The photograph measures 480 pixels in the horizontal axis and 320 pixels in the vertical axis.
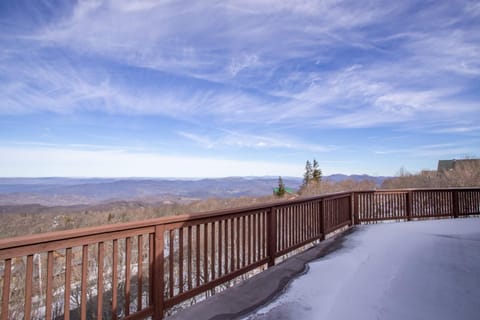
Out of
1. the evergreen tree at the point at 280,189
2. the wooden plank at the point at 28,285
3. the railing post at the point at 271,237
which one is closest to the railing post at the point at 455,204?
the railing post at the point at 271,237

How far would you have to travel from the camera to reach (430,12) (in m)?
6.96

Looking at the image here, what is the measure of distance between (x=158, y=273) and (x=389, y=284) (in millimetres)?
2540

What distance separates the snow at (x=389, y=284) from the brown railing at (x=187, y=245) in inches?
26.4

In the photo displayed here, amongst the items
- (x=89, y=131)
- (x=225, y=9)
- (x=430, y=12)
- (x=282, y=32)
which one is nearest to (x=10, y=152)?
(x=89, y=131)

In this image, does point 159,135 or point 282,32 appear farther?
point 159,135

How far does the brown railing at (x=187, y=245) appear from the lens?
67.5 inches

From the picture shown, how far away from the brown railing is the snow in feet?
2.20

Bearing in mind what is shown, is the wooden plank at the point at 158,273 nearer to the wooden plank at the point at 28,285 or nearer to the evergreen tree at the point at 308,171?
the wooden plank at the point at 28,285

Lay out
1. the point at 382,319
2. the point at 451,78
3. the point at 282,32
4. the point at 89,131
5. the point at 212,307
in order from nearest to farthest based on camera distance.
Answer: the point at 382,319
the point at 212,307
the point at 282,32
the point at 451,78
the point at 89,131

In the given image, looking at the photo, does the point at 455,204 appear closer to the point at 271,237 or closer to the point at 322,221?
the point at 322,221

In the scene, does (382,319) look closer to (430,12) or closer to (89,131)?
(430,12)

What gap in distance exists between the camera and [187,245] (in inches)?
142

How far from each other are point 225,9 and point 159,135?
1473 cm

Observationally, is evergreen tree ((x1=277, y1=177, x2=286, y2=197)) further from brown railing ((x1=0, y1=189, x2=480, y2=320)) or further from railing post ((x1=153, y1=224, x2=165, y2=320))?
railing post ((x1=153, y1=224, x2=165, y2=320))
